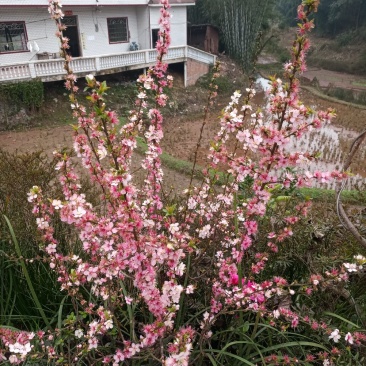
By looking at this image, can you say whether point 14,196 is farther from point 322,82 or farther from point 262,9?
point 322,82

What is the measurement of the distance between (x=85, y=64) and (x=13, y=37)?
293 cm

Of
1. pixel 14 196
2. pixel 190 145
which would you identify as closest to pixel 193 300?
pixel 14 196

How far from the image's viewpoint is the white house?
536 inches

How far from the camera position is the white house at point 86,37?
13625 mm

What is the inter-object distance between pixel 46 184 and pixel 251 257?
8.75 feet

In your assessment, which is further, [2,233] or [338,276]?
[2,233]

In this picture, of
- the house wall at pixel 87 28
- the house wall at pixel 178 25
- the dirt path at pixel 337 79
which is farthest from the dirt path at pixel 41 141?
the dirt path at pixel 337 79

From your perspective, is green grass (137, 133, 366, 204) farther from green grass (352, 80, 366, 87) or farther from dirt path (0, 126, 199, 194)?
green grass (352, 80, 366, 87)

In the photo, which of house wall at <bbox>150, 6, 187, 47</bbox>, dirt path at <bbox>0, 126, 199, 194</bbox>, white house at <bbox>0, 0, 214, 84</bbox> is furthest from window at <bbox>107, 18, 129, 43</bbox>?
dirt path at <bbox>0, 126, 199, 194</bbox>

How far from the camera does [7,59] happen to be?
550 inches

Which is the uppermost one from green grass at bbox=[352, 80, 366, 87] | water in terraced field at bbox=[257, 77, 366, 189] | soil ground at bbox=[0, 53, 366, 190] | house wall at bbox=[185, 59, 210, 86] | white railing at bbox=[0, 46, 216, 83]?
white railing at bbox=[0, 46, 216, 83]

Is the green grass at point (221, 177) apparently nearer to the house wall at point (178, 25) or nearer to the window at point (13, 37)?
the window at point (13, 37)

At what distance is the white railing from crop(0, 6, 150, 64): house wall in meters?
1.34

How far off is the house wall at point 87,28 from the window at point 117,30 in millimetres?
233
